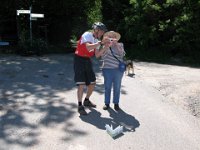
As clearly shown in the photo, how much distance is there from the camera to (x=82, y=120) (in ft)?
22.1

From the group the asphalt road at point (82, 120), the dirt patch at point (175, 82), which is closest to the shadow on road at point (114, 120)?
the asphalt road at point (82, 120)

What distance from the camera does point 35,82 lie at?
10289mm

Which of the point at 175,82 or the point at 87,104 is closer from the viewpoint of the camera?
the point at 87,104

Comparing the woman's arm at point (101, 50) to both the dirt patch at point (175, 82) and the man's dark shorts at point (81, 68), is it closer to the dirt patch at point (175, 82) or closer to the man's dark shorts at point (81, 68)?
the man's dark shorts at point (81, 68)

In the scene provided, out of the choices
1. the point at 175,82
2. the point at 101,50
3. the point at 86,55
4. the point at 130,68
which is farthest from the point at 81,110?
the point at 130,68

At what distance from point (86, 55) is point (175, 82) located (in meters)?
4.30

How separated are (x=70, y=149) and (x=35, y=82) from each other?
5199mm

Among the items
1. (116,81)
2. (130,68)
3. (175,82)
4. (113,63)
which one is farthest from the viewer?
(130,68)

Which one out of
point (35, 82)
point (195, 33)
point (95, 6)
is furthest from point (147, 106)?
point (95, 6)

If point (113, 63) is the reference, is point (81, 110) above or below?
below

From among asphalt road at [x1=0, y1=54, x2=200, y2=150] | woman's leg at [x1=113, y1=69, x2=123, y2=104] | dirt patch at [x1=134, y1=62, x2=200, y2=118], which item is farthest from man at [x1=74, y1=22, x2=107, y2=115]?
dirt patch at [x1=134, y1=62, x2=200, y2=118]

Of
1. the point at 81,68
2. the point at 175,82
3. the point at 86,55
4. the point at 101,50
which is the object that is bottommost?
the point at 175,82

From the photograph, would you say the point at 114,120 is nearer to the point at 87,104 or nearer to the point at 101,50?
the point at 87,104

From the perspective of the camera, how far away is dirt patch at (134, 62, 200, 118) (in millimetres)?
8472
